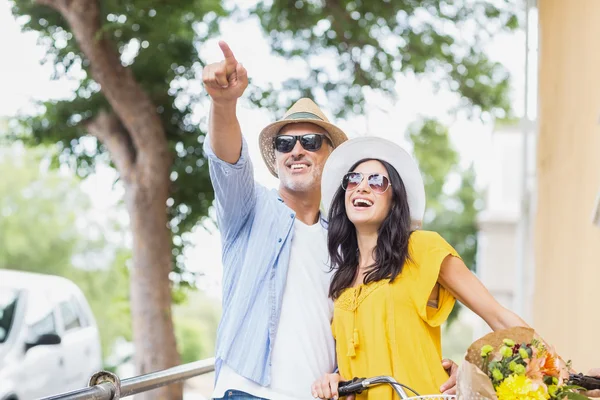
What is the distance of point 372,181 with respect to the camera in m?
3.40

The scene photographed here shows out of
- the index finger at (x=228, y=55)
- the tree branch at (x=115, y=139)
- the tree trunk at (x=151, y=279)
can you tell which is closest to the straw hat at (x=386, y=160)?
the index finger at (x=228, y=55)

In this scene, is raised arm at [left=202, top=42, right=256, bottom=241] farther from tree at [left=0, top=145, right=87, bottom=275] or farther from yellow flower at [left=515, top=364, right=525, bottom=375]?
tree at [left=0, top=145, right=87, bottom=275]

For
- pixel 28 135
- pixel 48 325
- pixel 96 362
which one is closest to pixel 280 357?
pixel 48 325

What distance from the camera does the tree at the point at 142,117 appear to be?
1009 cm

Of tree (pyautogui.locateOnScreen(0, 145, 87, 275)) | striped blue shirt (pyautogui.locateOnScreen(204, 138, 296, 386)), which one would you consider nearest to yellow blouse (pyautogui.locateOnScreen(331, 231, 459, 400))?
striped blue shirt (pyautogui.locateOnScreen(204, 138, 296, 386))

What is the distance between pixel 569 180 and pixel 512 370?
157 inches

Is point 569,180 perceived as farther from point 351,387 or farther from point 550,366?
point 550,366

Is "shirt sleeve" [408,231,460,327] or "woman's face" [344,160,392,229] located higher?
"woman's face" [344,160,392,229]

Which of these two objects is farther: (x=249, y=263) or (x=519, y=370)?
(x=249, y=263)

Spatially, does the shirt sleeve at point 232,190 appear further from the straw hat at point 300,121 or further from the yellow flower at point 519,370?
the yellow flower at point 519,370

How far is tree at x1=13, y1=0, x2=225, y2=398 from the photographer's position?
10086 mm

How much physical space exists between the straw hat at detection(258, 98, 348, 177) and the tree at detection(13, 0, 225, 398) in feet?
19.6

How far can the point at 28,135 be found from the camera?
11.5 m

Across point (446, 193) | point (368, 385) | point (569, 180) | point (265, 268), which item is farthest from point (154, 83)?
point (446, 193)
